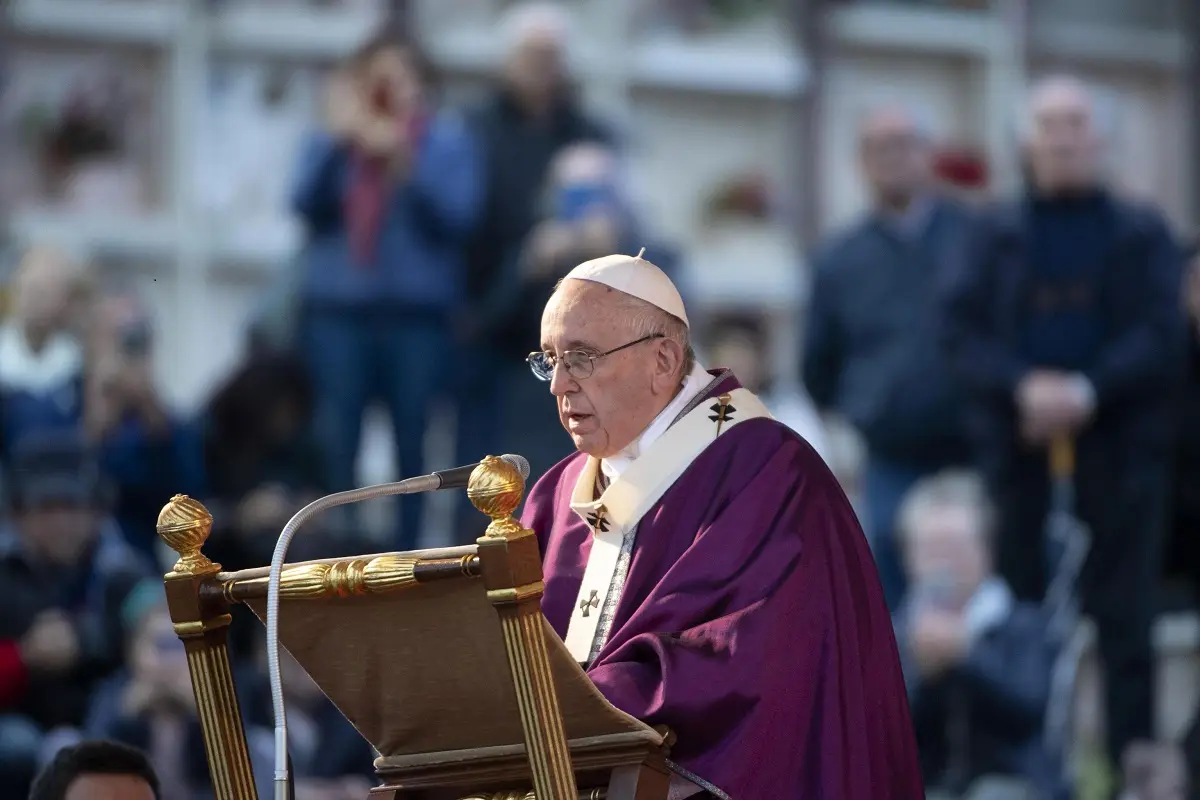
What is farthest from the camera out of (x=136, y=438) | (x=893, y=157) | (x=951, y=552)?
(x=893, y=157)

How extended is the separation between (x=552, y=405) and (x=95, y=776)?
4274 millimetres

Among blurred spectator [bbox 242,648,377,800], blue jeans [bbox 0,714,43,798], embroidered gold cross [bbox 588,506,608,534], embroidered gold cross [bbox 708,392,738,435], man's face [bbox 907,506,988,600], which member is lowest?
blurred spectator [bbox 242,648,377,800]

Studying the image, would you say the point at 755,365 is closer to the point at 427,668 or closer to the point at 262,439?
the point at 262,439

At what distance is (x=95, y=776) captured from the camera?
15.7 feet

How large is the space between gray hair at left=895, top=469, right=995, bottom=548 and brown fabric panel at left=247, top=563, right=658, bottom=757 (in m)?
4.31

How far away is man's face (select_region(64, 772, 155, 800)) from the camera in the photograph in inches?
187

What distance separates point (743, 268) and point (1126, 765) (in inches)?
196

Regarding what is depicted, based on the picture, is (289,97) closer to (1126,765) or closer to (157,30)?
(157,30)

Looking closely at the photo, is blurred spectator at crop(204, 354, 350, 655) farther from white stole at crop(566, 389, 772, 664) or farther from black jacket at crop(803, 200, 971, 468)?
white stole at crop(566, 389, 772, 664)

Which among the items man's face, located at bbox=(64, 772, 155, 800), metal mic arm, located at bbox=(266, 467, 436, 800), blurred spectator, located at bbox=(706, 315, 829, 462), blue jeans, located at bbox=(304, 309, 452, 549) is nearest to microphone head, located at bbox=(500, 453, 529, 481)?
metal mic arm, located at bbox=(266, 467, 436, 800)

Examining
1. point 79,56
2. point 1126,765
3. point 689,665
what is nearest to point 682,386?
point 689,665

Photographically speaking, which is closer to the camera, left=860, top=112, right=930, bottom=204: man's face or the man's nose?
the man's nose

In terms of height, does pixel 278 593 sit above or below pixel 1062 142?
below

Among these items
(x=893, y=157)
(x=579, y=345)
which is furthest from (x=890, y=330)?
(x=579, y=345)
